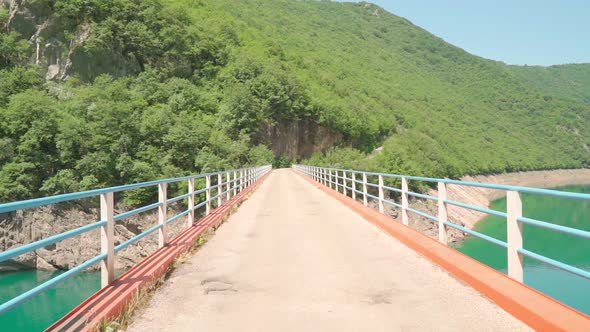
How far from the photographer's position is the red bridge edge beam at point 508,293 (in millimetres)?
3621

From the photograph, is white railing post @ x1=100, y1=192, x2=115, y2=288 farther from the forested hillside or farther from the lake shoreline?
the lake shoreline

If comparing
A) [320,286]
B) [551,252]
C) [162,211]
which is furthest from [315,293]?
[551,252]

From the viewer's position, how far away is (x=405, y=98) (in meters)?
141

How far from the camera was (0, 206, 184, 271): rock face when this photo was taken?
33.5 metres

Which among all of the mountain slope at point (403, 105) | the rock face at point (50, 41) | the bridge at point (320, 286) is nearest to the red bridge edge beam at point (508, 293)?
the bridge at point (320, 286)

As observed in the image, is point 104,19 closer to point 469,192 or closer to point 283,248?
point 469,192

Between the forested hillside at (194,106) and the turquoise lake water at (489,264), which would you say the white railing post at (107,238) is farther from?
the forested hillside at (194,106)

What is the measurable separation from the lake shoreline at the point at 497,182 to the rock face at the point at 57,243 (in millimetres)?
35128

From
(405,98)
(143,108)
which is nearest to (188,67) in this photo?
(143,108)

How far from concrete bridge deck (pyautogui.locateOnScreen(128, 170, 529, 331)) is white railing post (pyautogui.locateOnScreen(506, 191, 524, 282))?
50cm

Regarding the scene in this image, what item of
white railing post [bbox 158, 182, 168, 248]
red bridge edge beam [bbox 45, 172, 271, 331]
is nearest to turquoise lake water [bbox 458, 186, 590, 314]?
white railing post [bbox 158, 182, 168, 248]

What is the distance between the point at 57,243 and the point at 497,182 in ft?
324

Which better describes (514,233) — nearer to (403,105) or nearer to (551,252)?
(551,252)

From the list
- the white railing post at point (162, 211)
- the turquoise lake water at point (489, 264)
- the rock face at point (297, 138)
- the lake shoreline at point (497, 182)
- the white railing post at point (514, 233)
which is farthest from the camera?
the rock face at point (297, 138)
